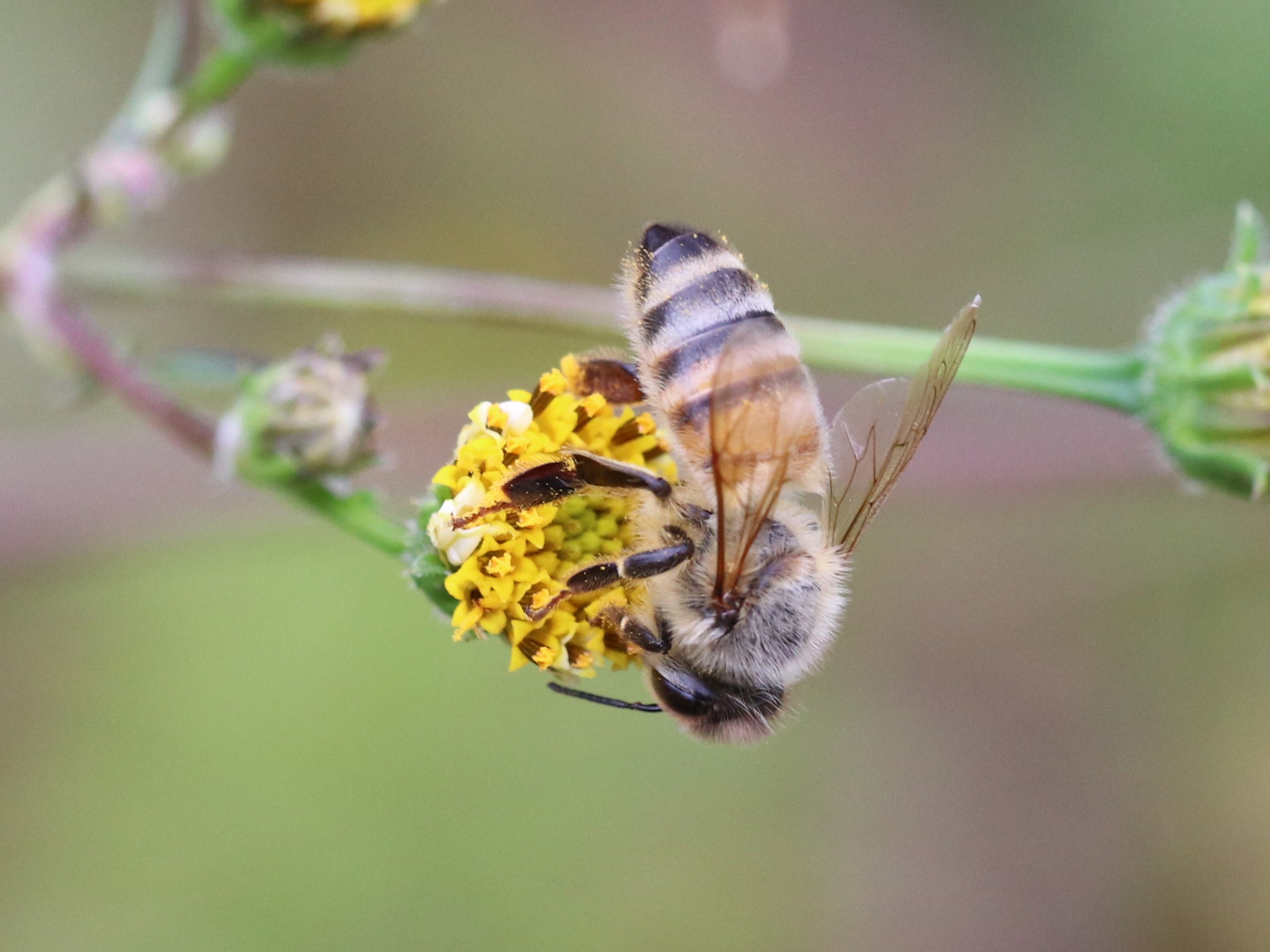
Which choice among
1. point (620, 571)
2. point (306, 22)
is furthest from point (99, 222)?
point (620, 571)

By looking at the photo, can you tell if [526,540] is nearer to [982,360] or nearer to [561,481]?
[561,481]

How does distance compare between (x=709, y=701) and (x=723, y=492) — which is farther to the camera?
(x=709, y=701)

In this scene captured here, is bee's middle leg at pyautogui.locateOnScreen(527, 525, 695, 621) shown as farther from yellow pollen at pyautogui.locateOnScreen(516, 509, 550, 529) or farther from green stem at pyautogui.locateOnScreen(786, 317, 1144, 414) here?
green stem at pyautogui.locateOnScreen(786, 317, 1144, 414)

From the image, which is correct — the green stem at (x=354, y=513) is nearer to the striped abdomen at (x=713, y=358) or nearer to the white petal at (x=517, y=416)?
the white petal at (x=517, y=416)

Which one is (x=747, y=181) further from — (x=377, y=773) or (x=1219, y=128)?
(x=377, y=773)

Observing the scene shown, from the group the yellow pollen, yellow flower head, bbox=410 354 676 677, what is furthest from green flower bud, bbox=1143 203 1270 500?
the yellow pollen

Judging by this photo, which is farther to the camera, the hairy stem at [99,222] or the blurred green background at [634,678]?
the blurred green background at [634,678]

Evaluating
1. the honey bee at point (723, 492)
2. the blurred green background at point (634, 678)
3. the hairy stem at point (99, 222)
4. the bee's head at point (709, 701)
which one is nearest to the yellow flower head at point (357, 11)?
the hairy stem at point (99, 222)
